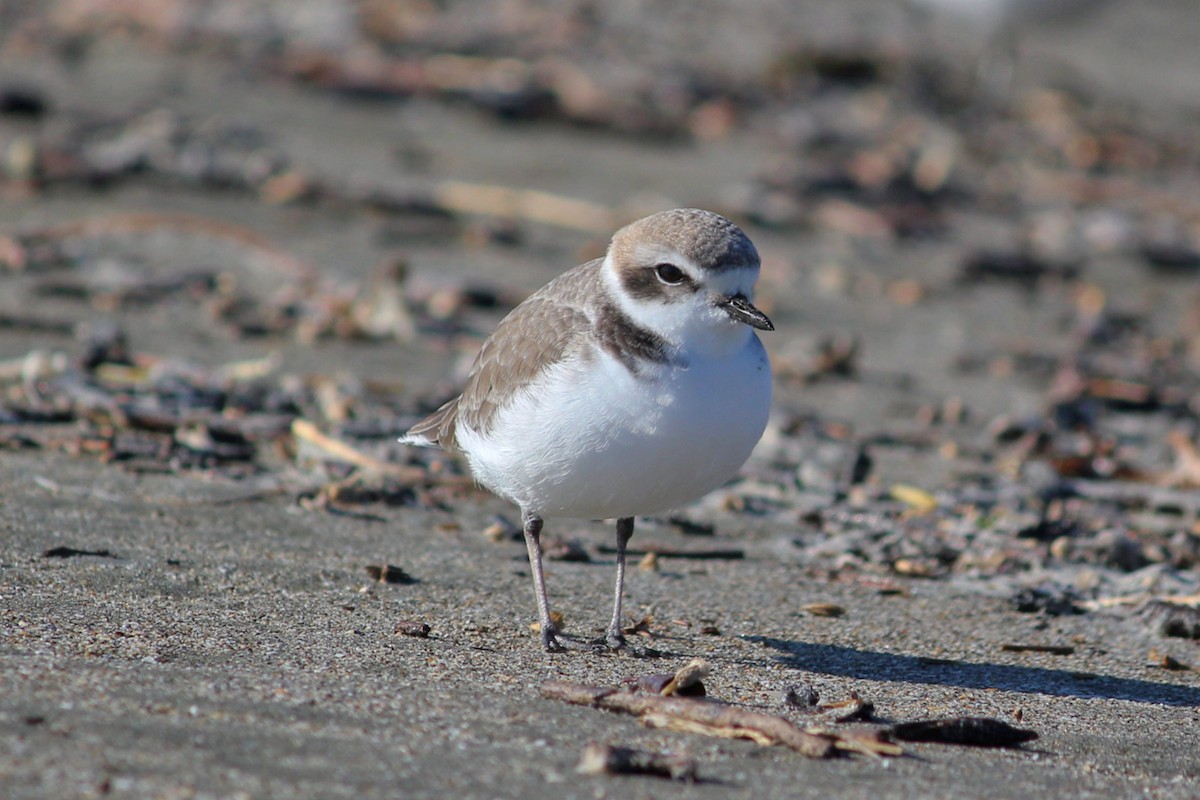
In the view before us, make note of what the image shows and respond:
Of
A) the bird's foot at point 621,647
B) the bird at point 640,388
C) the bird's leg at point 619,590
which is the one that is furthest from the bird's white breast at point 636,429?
the bird's foot at point 621,647

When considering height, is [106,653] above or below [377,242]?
below

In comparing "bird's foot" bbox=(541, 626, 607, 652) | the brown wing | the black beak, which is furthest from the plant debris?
the brown wing

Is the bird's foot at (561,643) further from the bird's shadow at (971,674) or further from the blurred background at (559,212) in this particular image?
the blurred background at (559,212)

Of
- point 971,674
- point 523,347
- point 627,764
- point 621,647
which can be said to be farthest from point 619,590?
point 627,764

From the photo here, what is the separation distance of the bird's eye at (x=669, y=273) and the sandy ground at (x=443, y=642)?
104 cm

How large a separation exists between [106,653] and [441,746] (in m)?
0.92

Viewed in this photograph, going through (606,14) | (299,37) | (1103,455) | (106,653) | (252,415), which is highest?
(606,14)

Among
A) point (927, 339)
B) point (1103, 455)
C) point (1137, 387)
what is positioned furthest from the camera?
point (927, 339)

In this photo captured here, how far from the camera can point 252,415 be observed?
584 cm

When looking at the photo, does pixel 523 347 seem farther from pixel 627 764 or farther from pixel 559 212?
pixel 559 212

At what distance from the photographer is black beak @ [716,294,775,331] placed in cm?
393

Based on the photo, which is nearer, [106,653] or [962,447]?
[106,653]

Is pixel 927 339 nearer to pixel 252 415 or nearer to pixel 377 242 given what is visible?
pixel 377 242

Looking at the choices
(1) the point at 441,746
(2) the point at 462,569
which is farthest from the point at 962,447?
(1) the point at 441,746
